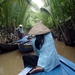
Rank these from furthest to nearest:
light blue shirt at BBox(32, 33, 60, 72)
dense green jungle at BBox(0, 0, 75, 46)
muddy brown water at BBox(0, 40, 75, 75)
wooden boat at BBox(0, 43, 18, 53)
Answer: wooden boat at BBox(0, 43, 18, 53) < dense green jungle at BBox(0, 0, 75, 46) < muddy brown water at BBox(0, 40, 75, 75) < light blue shirt at BBox(32, 33, 60, 72)

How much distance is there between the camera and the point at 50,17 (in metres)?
12.7

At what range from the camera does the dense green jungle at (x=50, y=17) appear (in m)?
8.36

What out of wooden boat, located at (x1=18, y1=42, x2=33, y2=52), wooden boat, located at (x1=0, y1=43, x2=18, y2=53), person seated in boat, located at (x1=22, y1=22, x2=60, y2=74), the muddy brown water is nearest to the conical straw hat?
person seated in boat, located at (x1=22, y1=22, x2=60, y2=74)

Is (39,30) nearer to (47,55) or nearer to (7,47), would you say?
(47,55)

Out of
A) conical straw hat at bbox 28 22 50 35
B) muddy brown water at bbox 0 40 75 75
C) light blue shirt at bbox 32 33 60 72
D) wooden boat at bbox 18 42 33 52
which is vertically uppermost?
conical straw hat at bbox 28 22 50 35

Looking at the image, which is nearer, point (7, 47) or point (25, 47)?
point (25, 47)

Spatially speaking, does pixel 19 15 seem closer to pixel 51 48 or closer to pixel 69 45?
pixel 69 45

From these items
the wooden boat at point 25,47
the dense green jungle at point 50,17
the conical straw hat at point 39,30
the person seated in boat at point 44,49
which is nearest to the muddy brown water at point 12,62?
the wooden boat at point 25,47

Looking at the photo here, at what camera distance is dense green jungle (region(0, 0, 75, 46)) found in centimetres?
836

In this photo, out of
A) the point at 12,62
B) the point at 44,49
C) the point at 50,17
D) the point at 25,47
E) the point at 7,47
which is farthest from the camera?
the point at 50,17

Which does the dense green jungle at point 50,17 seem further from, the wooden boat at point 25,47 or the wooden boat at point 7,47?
the wooden boat at point 25,47

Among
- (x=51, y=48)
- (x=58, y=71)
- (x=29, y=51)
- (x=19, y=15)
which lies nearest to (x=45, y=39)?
(x=51, y=48)

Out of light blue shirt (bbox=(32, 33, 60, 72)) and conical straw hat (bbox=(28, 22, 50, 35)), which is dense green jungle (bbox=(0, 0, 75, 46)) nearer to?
conical straw hat (bbox=(28, 22, 50, 35))

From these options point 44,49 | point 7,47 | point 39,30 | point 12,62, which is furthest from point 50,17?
point 44,49
